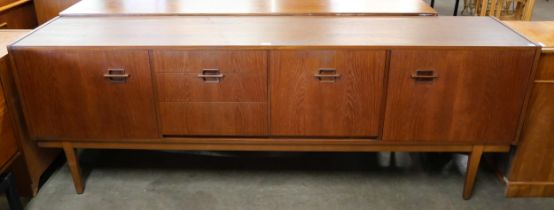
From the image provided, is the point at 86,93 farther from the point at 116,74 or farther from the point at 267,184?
the point at 267,184

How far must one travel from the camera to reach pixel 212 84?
166 centimetres

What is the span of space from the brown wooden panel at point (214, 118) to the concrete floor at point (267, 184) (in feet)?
1.17

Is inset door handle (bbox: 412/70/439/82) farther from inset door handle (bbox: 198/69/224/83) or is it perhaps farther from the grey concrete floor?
inset door handle (bbox: 198/69/224/83)

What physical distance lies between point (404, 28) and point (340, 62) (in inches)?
16.1

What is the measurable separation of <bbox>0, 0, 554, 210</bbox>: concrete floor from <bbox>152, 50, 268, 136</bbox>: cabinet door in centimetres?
35

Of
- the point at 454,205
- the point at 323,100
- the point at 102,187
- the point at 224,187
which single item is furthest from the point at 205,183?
the point at 454,205

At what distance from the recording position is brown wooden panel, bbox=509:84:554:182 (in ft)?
5.52

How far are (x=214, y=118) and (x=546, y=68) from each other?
4.18 ft

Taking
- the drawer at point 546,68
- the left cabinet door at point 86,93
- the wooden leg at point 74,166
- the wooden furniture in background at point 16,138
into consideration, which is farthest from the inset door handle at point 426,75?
the wooden furniture in background at point 16,138


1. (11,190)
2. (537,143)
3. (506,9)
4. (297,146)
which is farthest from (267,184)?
(506,9)

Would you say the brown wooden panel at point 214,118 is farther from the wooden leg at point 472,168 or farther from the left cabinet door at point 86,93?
the wooden leg at point 472,168

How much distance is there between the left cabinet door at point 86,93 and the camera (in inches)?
63.7

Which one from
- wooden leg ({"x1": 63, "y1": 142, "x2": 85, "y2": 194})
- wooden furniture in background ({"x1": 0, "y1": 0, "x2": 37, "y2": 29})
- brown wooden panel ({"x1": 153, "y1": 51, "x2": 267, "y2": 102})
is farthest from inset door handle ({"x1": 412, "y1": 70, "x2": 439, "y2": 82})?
wooden furniture in background ({"x1": 0, "y1": 0, "x2": 37, "y2": 29})

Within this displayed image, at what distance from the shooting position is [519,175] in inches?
75.1
